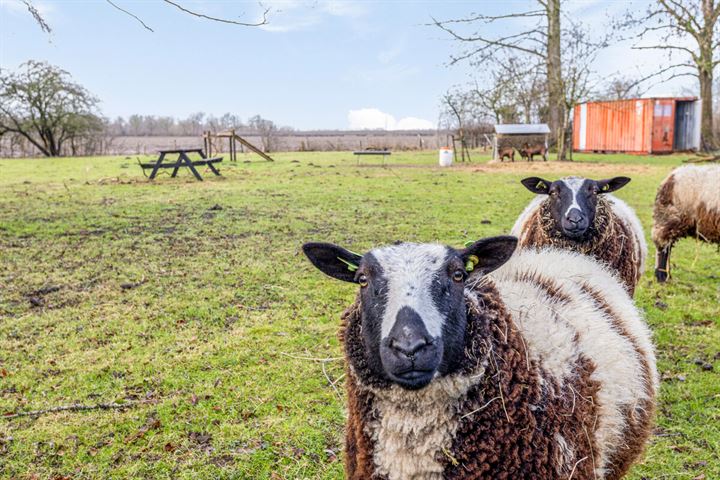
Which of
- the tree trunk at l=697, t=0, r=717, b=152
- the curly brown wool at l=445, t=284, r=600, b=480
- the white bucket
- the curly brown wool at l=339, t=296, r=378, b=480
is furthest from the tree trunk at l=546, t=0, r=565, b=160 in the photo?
the curly brown wool at l=339, t=296, r=378, b=480

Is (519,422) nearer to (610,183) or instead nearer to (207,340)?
(207,340)

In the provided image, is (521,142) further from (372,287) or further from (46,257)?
(372,287)

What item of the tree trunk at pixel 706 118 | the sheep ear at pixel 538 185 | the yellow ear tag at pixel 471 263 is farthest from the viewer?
→ the tree trunk at pixel 706 118

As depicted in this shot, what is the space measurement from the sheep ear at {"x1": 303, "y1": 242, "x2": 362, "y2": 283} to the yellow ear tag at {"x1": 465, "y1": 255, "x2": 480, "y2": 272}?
539 mm

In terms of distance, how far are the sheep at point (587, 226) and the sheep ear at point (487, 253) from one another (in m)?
2.72

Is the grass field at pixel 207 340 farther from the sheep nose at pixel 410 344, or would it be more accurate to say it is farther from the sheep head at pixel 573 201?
the sheep nose at pixel 410 344

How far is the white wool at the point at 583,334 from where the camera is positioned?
2.45 meters

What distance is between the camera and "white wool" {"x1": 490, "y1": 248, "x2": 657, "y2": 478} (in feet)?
8.04

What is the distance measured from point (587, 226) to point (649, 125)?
2925 cm

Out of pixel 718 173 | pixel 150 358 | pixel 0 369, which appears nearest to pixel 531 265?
pixel 150 358

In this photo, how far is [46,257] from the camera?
8023 millimetres

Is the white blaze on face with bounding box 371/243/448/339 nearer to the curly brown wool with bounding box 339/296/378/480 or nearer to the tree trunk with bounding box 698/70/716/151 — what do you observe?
the curly brown wool with bounding box 339/296/378/480

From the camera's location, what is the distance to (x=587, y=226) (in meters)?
5.02

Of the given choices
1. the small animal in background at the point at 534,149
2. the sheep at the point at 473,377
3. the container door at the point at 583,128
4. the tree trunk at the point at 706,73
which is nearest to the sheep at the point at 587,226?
the sheep at the point at 473,377
